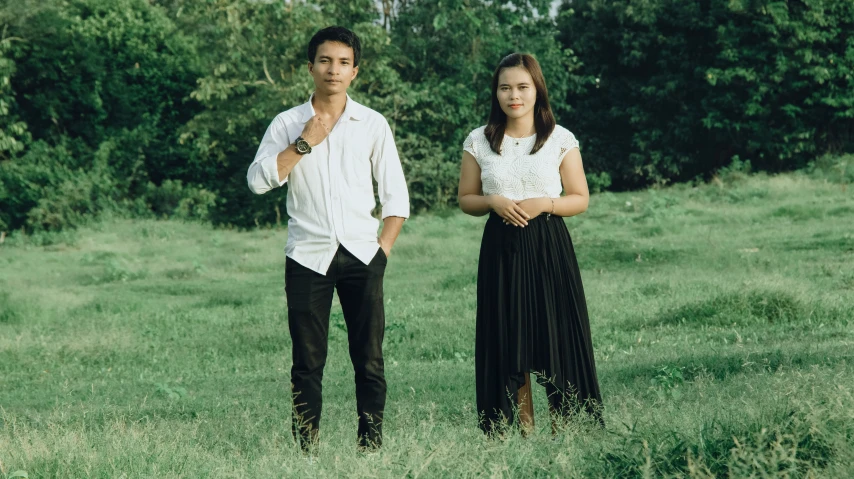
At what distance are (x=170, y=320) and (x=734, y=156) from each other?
1963cm

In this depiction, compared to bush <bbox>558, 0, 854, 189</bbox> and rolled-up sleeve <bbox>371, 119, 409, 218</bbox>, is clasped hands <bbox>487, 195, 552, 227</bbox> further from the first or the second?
bush <bbox>558, 0, 854, 189</bbox>

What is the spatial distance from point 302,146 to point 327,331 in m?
0.85

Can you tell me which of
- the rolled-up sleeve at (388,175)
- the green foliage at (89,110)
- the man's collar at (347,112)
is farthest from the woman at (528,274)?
the green foliage at (89,110)

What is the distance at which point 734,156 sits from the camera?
2669 centimetres

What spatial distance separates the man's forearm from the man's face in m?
0.36

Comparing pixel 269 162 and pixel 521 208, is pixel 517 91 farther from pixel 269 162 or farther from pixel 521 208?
pixel 269 162

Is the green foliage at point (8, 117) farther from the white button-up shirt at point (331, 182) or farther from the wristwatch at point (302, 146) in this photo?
the wristwatch at point (302, 146)

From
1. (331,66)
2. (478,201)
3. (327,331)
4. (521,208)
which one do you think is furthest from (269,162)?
(521,208)

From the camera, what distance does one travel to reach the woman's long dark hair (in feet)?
15.7

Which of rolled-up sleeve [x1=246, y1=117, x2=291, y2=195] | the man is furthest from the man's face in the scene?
rolled-up sleeve [x1=246, y1=117, x2=291, y2=195]

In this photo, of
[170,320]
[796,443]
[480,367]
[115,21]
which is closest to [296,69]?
[115,21]

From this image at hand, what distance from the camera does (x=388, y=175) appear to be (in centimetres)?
451

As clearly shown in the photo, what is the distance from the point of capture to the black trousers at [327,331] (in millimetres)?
4336

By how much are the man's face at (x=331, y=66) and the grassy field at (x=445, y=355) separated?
1585mm
